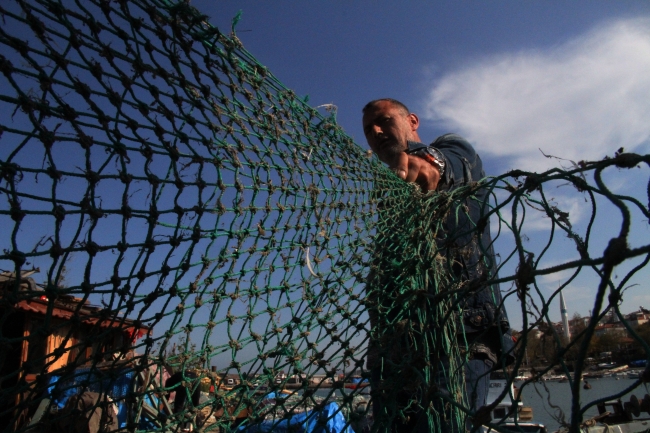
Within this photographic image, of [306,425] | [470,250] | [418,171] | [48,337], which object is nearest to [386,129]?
[418,171]

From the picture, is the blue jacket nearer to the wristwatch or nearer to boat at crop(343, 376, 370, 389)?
the wristwatch

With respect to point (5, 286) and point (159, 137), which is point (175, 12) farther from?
point (5, 286)

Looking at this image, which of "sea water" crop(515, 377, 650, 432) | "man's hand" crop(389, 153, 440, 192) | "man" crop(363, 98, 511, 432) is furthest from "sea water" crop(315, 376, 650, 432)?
"man's hand" crop(389, 153, 440, 192)

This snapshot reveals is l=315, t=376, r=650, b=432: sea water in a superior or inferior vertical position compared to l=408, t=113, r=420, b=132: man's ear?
inferior

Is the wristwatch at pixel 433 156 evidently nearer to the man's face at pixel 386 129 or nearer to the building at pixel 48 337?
the man's face at pixel 386 129

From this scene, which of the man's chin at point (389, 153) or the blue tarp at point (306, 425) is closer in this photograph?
the blue tarp at point (306, 425)

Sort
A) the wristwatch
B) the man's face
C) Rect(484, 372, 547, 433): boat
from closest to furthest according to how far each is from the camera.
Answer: Rect(484, 372, 547, 433): boat < the wristwatch < the man's face

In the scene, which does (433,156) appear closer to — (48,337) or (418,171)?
(418,171)

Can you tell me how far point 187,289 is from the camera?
1.16 metres

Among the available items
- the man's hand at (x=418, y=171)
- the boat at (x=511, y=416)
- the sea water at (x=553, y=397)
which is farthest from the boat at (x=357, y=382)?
the man's hand at (x=418, y=171)

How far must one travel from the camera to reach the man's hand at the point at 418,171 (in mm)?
1863

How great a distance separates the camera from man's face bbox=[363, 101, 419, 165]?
2.22 metres

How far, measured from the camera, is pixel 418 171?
1870 mm

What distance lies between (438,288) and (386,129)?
3.15ft
